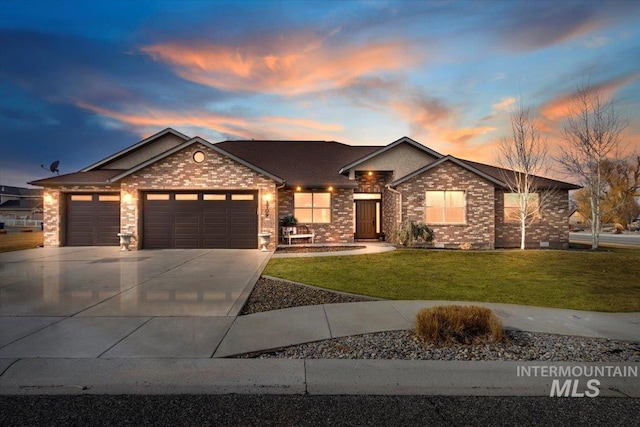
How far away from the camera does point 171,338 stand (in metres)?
4.70

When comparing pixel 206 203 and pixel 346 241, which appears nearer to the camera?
pixel 206 203

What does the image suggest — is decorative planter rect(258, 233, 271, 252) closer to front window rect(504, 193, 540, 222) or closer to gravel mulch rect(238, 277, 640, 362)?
gravel mulch rect(238, 277, 640, 362)

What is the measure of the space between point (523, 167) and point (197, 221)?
18092 millimetres

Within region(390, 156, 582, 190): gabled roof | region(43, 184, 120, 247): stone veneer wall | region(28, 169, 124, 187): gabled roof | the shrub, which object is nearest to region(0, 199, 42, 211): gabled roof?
region(28, 169, 124, 187): gabled roof

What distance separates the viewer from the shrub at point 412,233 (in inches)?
627

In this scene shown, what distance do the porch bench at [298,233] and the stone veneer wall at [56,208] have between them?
9.12 meters

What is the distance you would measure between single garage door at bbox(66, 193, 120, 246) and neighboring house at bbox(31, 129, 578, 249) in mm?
54

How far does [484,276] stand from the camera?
31.3 feet

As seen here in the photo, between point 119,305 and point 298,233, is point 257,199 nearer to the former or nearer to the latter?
point 298,233

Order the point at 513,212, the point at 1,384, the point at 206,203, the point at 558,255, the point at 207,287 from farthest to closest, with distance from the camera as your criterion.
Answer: the point at 513,212, the point at 206,203, the point at 558,255, the point at 207,287, the point at 1,384

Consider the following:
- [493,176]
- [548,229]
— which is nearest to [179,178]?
[493,176]

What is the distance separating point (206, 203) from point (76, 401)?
13.6 meters

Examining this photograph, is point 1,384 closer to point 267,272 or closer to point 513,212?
point 267,272

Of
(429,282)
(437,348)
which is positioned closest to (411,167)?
(429,282)
